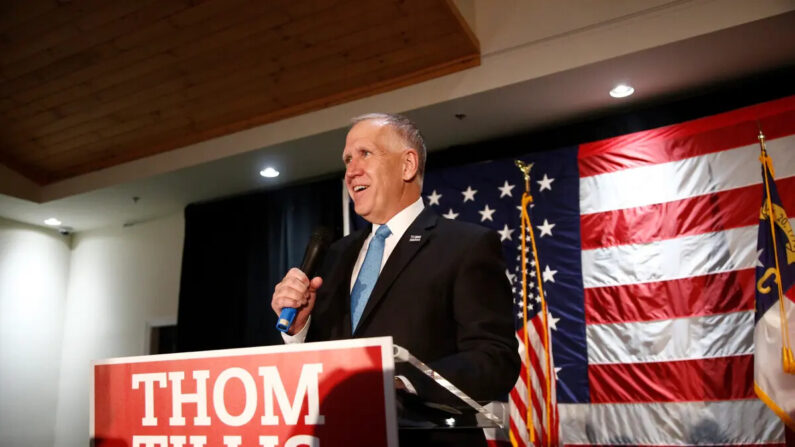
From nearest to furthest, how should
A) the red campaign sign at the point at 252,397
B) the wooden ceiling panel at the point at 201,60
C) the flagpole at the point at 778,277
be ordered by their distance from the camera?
the red campaign sign at the point at 252,397 → the flagpole at the point at 778,277 → the wooden ceiling panel at the point at 201,60

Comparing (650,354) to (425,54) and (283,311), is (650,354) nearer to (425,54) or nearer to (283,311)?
(425,54)

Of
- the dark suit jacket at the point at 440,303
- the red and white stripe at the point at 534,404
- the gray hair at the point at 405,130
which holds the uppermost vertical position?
the gray hair at the point at 405,130

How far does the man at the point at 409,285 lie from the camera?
111cm

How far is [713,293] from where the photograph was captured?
3.54 m

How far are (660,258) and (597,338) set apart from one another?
59 centimetres

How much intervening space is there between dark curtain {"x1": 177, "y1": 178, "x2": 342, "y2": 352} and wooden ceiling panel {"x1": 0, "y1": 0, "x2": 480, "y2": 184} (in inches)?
37.7

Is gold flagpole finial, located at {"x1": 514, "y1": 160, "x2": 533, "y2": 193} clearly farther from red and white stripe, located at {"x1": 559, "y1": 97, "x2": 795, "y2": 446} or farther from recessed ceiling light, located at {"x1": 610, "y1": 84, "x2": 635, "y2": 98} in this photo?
recessed ceiling light, located at {"x1": 610, "y1": 84, "x2": 635, "y2": 98}

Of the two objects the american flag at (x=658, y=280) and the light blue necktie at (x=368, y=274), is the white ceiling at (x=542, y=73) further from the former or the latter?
the light blue necktie at (x=368, y=274)

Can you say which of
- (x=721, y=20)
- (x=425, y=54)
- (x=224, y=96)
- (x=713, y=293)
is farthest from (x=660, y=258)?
(x=224, y=96)

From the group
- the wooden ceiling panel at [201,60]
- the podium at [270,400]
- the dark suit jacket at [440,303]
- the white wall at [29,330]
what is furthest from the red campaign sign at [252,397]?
the white wall at [29,330]

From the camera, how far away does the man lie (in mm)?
1110

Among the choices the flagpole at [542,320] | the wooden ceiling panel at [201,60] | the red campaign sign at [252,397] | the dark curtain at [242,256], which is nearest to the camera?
the red campaign sign at [252,397]

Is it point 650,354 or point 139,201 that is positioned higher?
point 139,201

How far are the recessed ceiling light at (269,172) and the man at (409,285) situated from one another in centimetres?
361
